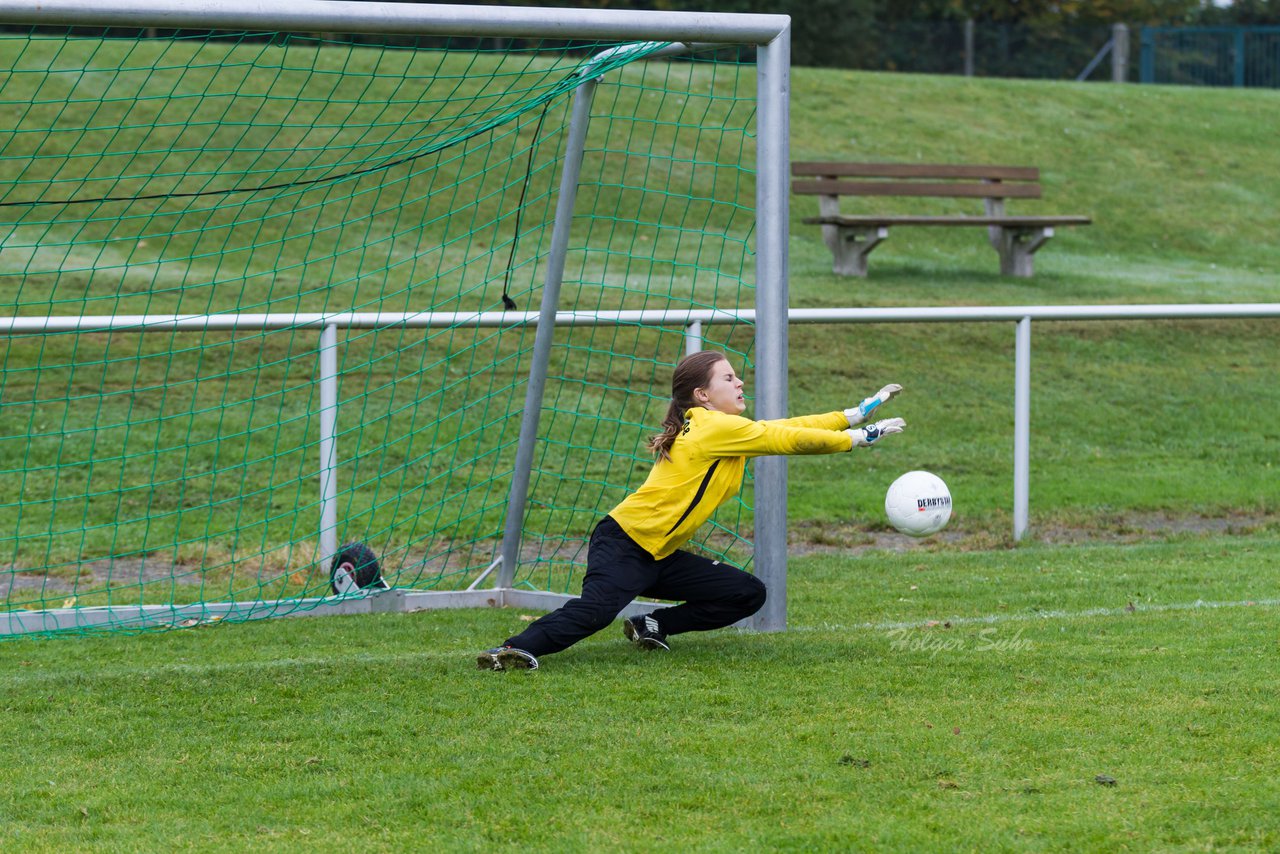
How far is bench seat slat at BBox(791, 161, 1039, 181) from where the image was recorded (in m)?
13.9

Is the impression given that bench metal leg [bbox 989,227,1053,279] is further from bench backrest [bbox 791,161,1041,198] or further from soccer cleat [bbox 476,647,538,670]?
soccer cleat [bbox 476,647,538,670]

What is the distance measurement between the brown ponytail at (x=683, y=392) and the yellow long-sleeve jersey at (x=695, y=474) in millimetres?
29

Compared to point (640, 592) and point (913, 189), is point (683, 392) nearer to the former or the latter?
point (640, 592)

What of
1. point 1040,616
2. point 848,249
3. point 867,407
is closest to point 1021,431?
point 1040,616

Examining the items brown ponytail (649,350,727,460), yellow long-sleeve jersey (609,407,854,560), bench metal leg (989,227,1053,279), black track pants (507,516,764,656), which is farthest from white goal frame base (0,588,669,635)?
bench metal leg (989,227,1053,279)

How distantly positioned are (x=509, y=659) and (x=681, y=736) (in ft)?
3.43

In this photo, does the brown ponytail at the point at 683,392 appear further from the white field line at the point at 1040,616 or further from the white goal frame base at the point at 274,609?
the white field line at the point at 1040,616

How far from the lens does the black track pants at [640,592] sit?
505cm

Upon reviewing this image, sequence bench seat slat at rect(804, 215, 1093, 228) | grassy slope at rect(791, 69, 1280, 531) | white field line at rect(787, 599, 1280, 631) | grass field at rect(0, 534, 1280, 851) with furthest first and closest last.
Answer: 1. bench seat slat at rect(804, 215, 1093, 228)
2. grassy slope at rect(791, 69, 1280, 531)
3. white field line at rect(787, 599, 1280, 631)
4. grass field at rect(0, 534, 1280, 851)

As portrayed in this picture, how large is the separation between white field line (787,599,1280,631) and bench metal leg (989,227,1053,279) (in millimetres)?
9238

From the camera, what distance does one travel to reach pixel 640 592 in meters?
5.19

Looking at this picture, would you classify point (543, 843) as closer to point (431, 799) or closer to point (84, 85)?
point (431, 799)

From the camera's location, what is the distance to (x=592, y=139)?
15.9 metres

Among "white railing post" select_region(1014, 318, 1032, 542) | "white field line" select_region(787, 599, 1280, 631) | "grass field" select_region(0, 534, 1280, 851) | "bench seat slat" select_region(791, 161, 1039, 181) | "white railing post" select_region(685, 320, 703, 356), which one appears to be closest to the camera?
"grass field" select_region(0, 534, 1280, 851)
